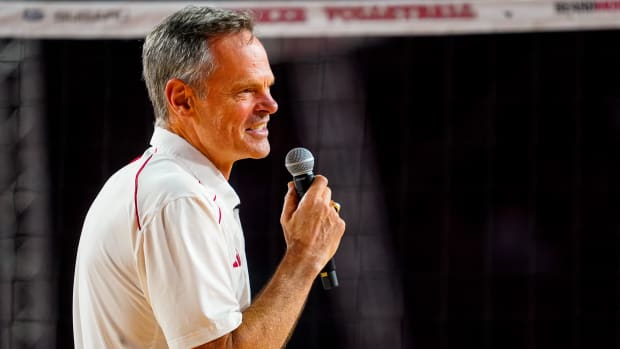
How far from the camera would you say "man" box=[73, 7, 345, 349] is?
4.84ft

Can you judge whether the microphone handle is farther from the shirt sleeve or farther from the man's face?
the shirt sleeve

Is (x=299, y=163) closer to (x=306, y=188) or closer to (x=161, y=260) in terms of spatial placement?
(x=306, y=188)

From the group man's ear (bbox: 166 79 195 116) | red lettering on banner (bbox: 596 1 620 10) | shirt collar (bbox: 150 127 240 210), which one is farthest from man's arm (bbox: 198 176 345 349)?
red lettering on banner (bbox: 596 1 620 10)

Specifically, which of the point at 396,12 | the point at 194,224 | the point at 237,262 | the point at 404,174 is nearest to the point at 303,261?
the point at 237,262

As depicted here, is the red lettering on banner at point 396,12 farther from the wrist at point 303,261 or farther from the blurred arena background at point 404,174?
the wrist at point 303,261

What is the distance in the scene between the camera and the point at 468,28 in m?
3.98

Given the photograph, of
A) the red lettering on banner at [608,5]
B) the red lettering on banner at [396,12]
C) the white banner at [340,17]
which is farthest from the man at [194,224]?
the red lettering on banner at [608,5]

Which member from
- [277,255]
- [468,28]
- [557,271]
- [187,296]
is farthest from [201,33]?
[557,271]

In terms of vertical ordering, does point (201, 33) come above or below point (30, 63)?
below

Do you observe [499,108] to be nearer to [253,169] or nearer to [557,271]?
[557,271]

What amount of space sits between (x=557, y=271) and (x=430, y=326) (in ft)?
2.22

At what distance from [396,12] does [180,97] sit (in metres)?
2.43

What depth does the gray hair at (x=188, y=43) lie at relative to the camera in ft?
5.62

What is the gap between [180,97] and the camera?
174cm
